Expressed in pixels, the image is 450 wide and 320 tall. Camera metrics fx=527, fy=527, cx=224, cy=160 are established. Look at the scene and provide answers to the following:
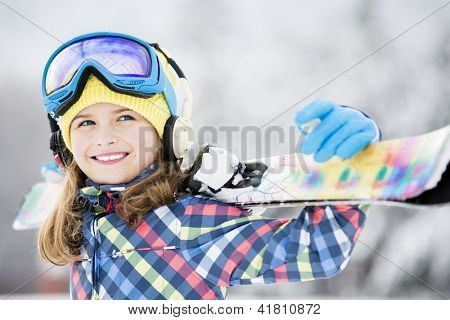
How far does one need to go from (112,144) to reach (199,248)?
15.2 inches

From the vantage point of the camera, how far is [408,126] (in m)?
2.94

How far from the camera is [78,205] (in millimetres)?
1653

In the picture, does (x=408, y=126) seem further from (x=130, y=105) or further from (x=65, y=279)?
(x=65, y=279)

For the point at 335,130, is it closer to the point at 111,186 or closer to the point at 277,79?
the point at 111,186

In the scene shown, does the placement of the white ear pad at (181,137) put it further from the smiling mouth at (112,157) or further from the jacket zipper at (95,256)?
the jacket zipper at (95,256)

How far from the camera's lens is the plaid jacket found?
1171 mm

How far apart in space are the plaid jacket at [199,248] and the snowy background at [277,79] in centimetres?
145

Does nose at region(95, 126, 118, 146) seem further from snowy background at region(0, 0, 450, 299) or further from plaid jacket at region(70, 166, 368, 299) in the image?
snowy background at region(0, 0, 450, 299)

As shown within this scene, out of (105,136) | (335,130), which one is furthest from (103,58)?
(335,130)

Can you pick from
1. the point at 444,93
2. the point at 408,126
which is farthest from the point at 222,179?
the point at 444,93

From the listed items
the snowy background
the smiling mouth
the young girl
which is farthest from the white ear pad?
the snowy background
